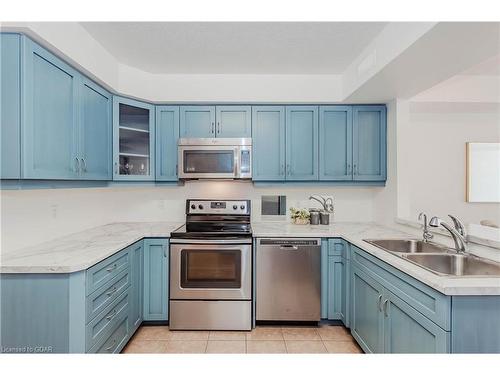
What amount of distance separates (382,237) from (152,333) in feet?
7.13

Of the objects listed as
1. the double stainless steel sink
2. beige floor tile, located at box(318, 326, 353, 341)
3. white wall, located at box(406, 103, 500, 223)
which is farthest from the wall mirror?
beige floor tile, located at box(318, 326, 353, 341)

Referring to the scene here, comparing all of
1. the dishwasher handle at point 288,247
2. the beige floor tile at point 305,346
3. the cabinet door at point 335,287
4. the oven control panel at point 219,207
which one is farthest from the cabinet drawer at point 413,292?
the oven control panel at point 219,207

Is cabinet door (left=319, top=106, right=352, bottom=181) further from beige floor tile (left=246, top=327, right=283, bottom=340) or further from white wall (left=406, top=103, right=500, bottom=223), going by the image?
beige floor tile (left=246, top=327, right=283, bottom=340)

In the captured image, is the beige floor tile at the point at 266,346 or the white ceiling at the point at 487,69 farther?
the white ceiling at the point at 487,69

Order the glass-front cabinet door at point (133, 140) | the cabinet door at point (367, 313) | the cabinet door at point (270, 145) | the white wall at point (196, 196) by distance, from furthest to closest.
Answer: the white wall at point (196, 196)
the cabinet door at point (270, 145)
the glass-front cabinet door at point (133, 140)
the cabinet door at point (367, 313)

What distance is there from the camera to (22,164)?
1.58 meters

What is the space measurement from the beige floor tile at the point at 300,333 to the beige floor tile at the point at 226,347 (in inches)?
15.8

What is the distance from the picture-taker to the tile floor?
230 cm

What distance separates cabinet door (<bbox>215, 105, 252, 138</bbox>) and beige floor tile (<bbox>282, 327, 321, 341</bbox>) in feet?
6.26

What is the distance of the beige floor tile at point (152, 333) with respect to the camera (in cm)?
246

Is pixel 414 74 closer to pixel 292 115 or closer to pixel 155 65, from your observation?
pixel 292 115

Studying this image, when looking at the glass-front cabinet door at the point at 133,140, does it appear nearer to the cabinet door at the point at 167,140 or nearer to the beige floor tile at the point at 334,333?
the cabinet door at the point at 167,140

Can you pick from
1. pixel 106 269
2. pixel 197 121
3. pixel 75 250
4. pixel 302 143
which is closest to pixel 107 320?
pixel 106 269

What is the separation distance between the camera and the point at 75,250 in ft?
6.28
